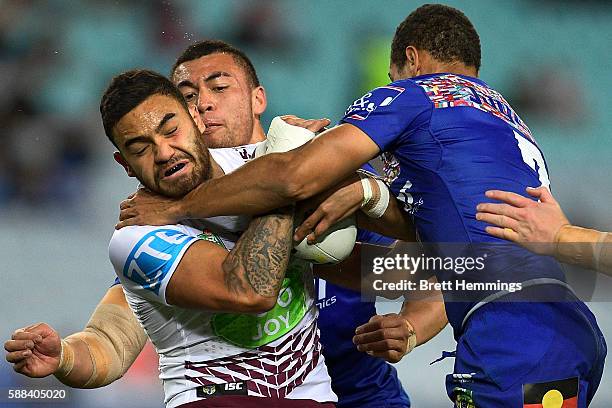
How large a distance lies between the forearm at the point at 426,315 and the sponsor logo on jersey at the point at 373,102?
1080mm

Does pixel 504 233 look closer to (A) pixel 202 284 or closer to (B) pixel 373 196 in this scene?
(B) pixel 373 196

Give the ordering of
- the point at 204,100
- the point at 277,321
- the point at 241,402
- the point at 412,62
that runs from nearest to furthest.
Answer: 1. the point at 241,402
2. the point at 277,321
3. the point at 412,62
4. the point at 204,100

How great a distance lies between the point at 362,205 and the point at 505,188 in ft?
1.39

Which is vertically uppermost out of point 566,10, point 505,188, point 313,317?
point 566,10

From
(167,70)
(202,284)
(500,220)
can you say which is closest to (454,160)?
(500,220)

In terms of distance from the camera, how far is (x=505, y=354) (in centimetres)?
258

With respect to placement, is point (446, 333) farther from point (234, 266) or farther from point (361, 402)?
point (234, 266)

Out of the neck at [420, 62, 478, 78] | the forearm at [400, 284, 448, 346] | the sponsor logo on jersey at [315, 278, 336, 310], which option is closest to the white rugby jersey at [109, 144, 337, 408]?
the forearm at [400, 284, 448, 346]

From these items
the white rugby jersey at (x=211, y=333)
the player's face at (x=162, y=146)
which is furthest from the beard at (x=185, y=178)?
the white rugby jersey at (x=211, y=333)

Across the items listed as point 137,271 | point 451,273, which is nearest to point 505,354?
point 451,273

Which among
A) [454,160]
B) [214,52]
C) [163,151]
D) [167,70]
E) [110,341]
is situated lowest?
[110,341]

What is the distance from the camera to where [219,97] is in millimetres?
3584

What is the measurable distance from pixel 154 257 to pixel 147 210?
194 mm

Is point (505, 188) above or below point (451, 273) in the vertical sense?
above
